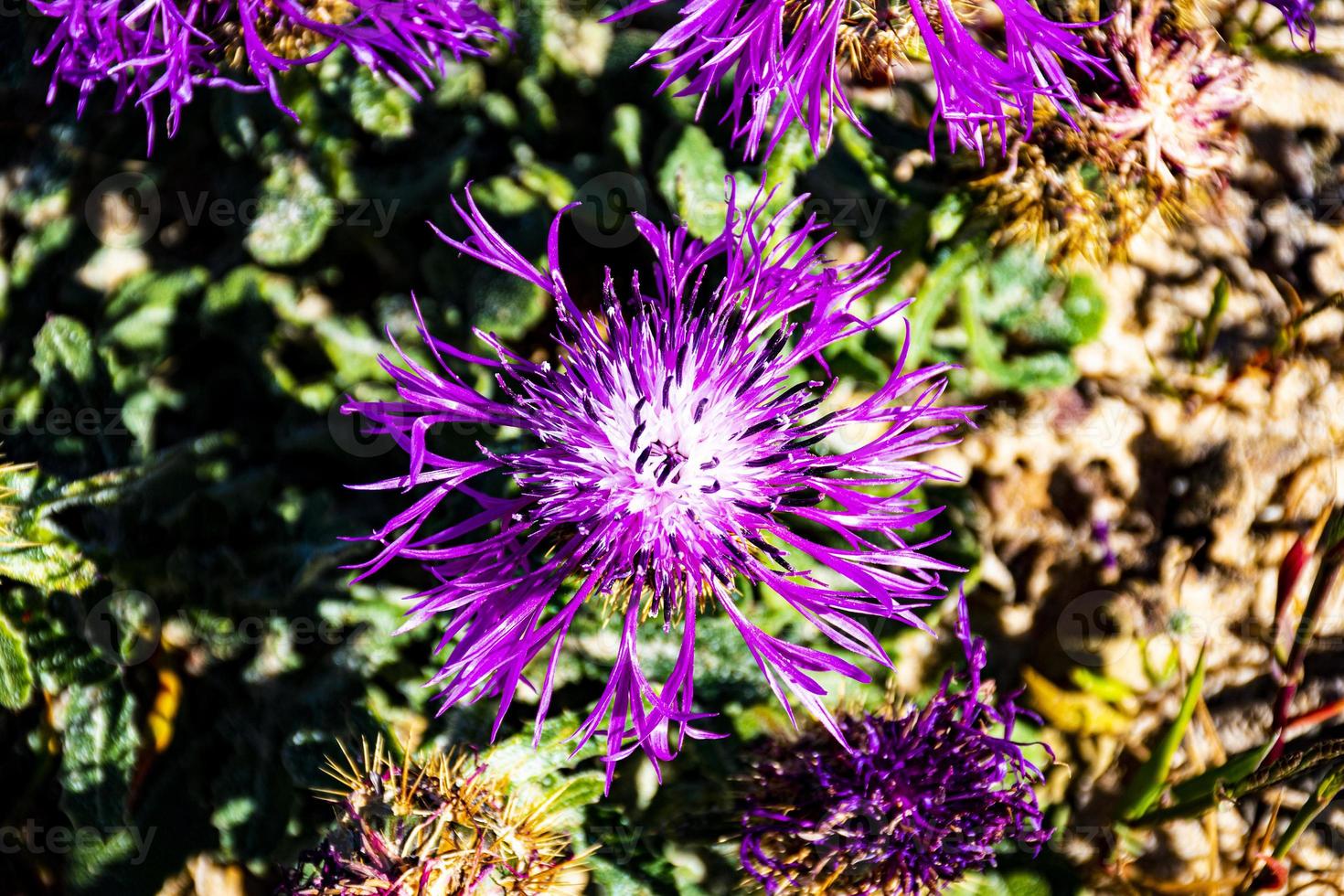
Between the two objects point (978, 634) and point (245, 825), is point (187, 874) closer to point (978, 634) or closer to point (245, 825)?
point (245, 825)

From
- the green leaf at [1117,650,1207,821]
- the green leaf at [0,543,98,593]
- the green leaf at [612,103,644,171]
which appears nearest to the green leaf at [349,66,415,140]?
the green leaf at [612,103,644,171]

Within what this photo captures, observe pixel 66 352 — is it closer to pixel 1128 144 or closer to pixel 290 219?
pixel 290 219

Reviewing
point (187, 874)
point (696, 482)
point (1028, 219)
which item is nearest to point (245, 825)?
point (187, 874)

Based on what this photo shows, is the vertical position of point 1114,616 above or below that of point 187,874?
above

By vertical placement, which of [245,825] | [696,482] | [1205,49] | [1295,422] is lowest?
[245,825]

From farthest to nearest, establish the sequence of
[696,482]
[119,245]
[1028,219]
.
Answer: [119,245]
[1028,219]
[696,482]

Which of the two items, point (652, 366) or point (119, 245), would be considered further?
point (119, 245)

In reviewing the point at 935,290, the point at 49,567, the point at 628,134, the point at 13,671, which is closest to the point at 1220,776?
the point at 935,290

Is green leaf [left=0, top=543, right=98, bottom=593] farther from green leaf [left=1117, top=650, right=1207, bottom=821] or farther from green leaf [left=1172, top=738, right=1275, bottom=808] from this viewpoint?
green leaf [left=1172, top=738, right=1275, bottom=808]
